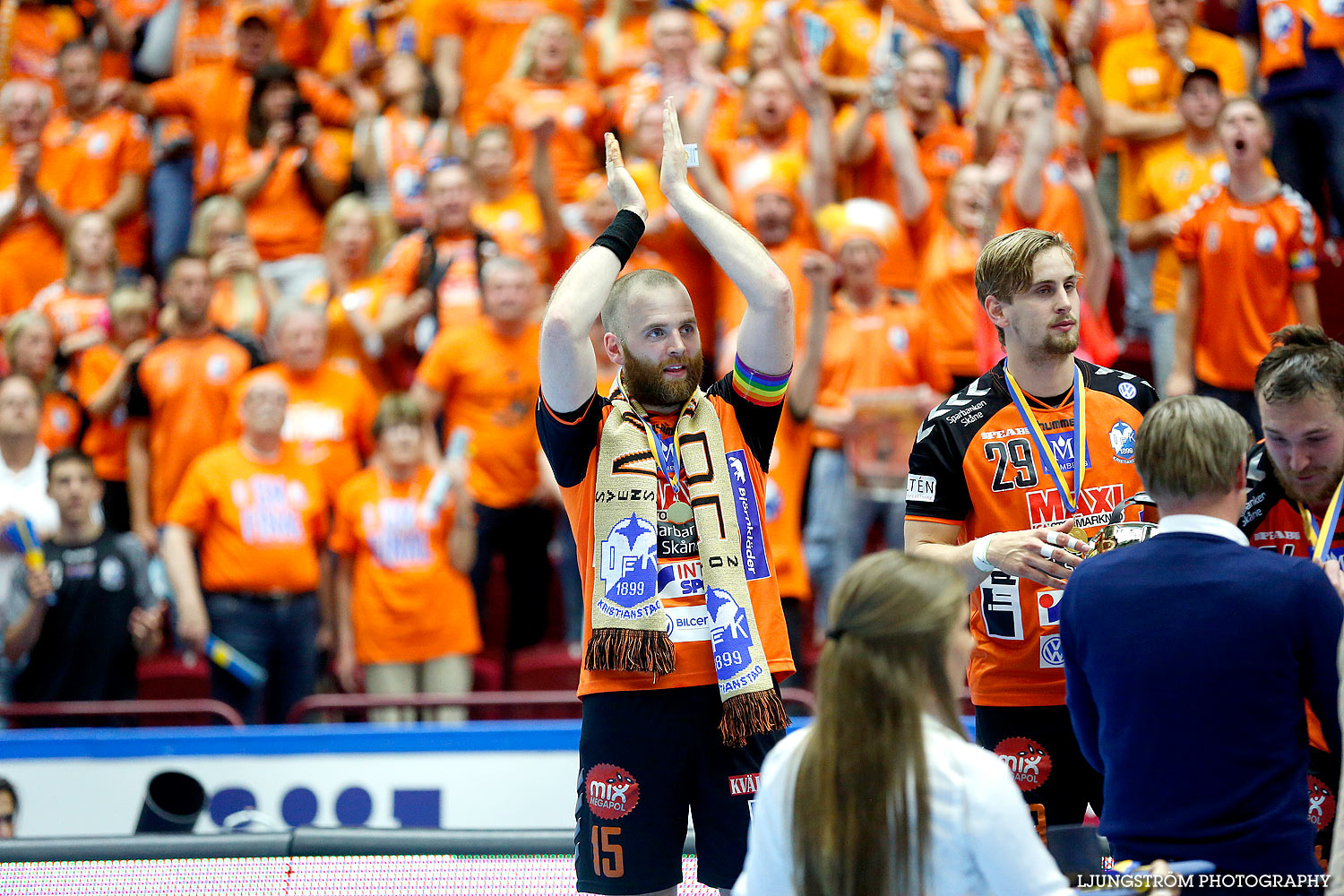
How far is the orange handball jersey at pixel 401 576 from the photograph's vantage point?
7695mm

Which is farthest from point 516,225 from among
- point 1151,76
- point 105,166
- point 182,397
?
point 1151,76

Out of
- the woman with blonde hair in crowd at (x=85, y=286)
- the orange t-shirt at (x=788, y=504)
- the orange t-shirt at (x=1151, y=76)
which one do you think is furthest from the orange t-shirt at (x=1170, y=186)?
the woman with blonde hair in crowd at (x=85, y=286)

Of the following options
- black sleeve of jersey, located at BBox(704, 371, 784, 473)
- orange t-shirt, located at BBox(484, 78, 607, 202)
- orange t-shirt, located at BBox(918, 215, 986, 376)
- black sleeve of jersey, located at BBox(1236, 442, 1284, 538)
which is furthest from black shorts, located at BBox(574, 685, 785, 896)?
orange t-shirt, located at BBox(484, 78, 607, 202)

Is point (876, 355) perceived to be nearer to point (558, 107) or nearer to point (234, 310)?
point (558, 107)

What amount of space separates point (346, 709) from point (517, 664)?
3.40 feet

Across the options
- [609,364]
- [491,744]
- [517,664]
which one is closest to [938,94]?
[609,364]

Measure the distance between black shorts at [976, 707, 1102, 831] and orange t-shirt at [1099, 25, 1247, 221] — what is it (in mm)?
5710

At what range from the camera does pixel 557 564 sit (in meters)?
8.67

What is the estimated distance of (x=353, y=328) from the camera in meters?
8.94

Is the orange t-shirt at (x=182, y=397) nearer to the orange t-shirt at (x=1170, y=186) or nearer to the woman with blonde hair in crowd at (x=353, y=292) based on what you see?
the woman with blonde hair in crowd at (x=353, y=292)

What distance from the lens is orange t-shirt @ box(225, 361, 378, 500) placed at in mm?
8234

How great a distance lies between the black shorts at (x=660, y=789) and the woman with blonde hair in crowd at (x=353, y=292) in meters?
5.64

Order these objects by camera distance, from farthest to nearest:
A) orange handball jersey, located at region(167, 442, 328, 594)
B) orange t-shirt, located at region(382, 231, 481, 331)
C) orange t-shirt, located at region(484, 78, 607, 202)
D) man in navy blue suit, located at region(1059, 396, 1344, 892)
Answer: orange t-shirt, located at region(484, 78, 607, 202) < orange t-shirt, located at region(382, 231, 481, 331) < orange handball jersey, located at region(167, 442, 328, 594) < man in navy blue suit, located at region(1059, 396, 1344, 892)

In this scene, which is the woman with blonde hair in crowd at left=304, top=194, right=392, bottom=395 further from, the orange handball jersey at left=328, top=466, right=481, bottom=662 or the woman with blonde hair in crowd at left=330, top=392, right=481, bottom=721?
the orange handball jersey at left=328, top=466, right=481, bottom=662
